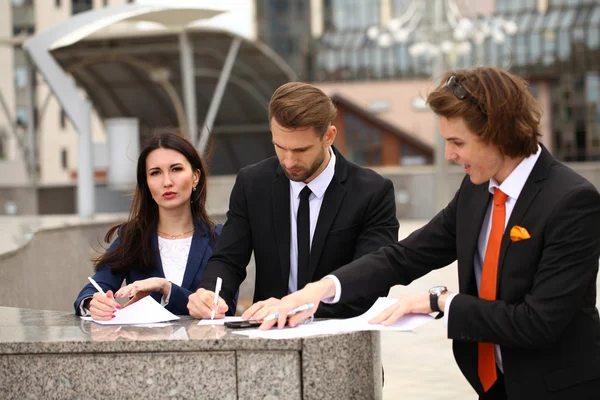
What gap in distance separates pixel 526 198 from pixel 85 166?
1445 cm

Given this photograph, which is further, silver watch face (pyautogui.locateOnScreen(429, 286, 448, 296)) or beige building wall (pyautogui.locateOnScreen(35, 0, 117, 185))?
beige building wall (pyautogui.locateOnScreen(35, 0, 117, 185))

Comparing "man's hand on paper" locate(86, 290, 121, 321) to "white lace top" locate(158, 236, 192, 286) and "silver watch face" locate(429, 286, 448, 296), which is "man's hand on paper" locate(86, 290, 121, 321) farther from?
"silver watch face" locate(429, 286, 448, 296)

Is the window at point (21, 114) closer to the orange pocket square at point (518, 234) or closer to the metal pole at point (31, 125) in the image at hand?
the metal pole at point (31, 125)

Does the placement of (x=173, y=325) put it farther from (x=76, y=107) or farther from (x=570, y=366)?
(x=76, y=107)

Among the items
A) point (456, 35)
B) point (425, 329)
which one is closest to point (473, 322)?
point (425, 329)

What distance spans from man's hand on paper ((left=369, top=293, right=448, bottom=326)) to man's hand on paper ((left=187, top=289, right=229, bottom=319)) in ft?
2.27

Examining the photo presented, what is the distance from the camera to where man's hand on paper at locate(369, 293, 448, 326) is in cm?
329

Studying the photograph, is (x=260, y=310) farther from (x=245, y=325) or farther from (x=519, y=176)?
(x=519, y=176)

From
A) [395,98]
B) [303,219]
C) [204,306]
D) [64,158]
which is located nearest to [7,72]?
[64,158]

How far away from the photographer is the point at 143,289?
4191 mm

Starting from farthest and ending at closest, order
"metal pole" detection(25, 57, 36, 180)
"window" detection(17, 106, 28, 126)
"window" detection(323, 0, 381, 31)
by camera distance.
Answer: "window" detection(323, 0, 381, 31), "window" detection(17, 106, 28, 126), "metal pole" detection(25, 57, 36, 180)

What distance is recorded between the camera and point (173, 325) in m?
3.65

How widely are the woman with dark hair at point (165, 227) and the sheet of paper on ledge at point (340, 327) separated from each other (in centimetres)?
117

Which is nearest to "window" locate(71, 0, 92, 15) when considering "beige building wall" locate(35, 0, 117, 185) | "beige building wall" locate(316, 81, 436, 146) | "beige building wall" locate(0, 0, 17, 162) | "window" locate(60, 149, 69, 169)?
"beige building wall" locate(0, 0, 17, 162)
